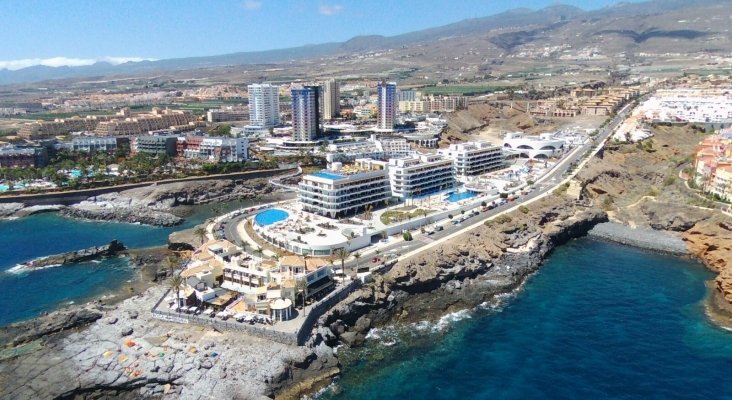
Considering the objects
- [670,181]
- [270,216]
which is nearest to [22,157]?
[270,216]

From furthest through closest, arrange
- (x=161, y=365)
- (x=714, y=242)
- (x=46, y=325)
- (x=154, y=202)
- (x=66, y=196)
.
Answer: (x=66, y=196), (x=154, y=202), (x=714, y=242), (x=46, y=325), (x=161, y=365)

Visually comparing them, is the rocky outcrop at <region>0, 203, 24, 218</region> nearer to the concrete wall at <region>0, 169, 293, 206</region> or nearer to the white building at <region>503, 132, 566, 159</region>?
the concrete wall at <region>0, 169, 293, 206</region>

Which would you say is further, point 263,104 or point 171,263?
point 263,104

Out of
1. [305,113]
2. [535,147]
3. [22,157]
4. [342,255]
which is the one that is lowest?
[342,255]

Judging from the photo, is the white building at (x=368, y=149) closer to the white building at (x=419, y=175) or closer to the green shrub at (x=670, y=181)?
the white building at (x=419, y=175)

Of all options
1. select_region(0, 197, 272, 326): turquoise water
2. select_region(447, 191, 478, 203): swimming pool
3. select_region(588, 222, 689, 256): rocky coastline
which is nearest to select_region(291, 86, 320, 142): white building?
select_region(0, 197, 272, 326): turquoise water

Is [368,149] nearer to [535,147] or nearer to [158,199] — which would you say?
[535,147]

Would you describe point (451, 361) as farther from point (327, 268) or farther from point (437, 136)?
point (437, 136)
